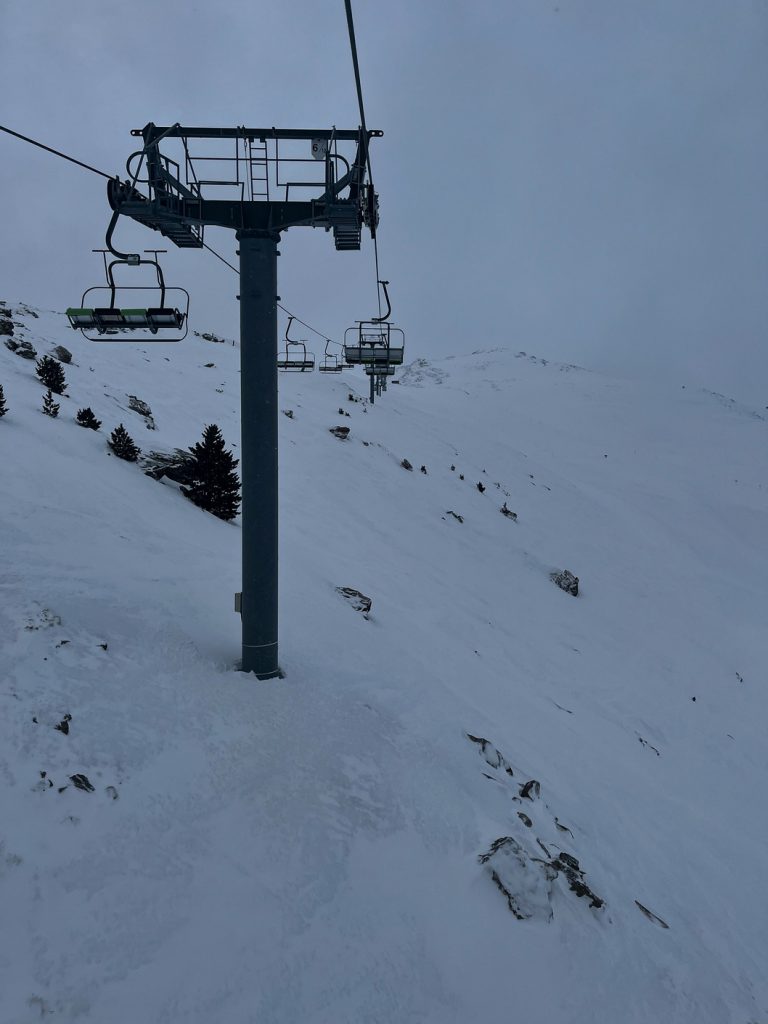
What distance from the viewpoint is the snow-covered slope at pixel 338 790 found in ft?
13.3

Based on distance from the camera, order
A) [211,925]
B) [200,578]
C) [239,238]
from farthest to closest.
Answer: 1. [200,578]
2. [239,238]
3. [211,925]

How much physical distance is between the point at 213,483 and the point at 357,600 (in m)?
5.11

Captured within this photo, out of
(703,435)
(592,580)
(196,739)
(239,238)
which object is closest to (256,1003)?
(196,739)

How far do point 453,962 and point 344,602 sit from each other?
6516 millimetres

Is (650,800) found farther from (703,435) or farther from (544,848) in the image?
(703,435)

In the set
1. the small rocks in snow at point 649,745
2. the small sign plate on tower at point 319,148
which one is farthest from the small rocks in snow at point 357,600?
the small sign plate on tower at point 319,148

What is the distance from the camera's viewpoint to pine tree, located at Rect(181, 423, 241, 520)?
1364 centimetres

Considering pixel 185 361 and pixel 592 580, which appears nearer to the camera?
pixel 592 580

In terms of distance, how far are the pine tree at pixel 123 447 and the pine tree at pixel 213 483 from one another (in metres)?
1.43

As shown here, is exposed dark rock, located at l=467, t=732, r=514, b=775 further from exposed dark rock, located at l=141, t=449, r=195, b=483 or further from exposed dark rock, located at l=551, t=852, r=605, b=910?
exposed dark rock, located at l=141, t=449, r=195, b=483

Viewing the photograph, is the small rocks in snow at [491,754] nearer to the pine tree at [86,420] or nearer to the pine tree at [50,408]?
the pine tree at [86,420]

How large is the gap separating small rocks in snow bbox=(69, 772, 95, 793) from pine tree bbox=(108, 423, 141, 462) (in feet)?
33.4

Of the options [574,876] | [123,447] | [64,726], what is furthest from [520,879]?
[123,447]

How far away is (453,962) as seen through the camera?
14.8 ft
